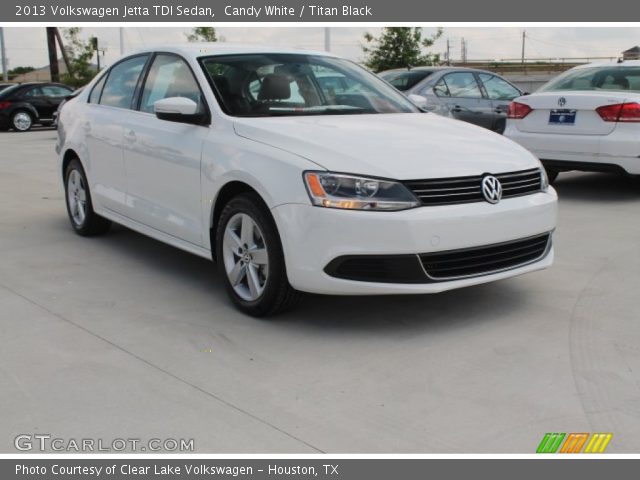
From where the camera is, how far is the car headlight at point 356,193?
4.20 meters

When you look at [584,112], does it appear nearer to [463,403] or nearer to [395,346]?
[395,346]

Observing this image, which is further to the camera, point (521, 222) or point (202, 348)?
point (521, 222)

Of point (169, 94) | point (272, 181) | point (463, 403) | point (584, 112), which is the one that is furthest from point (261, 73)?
point (584, 112)

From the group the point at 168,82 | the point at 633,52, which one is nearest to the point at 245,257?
the point at 168,82

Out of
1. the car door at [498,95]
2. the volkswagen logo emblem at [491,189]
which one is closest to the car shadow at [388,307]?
the volkswagen logo emblem at [491,189]

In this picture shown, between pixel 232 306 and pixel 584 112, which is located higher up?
pixel 584 112

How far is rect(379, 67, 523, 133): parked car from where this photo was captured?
1141 centimetres

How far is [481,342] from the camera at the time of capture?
4277 millimetres

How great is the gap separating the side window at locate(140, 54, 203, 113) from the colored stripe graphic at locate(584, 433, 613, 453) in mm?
3157

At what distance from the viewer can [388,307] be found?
489 cm

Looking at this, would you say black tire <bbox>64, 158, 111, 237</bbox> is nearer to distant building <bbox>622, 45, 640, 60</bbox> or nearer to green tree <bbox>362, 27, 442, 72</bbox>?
distant building <bbox>622, 45, 640, 60</bbox>

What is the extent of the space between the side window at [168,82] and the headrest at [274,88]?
1.33ft

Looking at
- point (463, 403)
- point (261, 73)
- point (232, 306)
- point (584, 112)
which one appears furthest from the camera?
point (584, 112)

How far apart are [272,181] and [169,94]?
5.51ft
